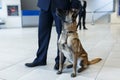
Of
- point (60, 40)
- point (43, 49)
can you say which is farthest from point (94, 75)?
point (43, 49)

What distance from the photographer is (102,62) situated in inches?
136

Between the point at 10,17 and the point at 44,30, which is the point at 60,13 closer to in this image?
the point at 44,30

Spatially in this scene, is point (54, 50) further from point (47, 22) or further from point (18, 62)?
point (47, 22)

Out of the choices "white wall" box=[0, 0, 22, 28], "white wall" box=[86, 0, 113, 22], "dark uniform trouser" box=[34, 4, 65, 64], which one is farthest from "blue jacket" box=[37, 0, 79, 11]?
"white wall" box=[86, 0, 113, 22]

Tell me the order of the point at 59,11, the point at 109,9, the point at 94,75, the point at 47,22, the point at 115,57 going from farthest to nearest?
the point at 109,9, the point at 115,57, the point at 47,22, the point at 94,75, the point at 59,11

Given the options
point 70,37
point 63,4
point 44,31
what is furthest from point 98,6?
point 70,37

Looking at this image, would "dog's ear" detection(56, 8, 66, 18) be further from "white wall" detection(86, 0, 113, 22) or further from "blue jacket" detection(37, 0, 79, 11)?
"white wall" detection(86, 0, 113, 22)

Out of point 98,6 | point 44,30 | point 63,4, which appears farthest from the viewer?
point 98,6

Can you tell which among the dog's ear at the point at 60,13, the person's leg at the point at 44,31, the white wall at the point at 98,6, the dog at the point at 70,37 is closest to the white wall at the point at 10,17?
the white wall at the point at 98,6

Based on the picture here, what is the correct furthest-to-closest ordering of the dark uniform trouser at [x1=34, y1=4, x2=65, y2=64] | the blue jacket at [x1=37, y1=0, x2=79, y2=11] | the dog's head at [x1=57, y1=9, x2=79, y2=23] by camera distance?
the dark uniform trouser at [x1=34, y1=4, x2=65, y2=64] → the blue jacket at [x1=37, y1=0, x2=79, y2=11] → the dog's head at [x1=57, y1=9, x2=79, y2=23]

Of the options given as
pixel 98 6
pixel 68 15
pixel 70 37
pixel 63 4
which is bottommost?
pixel 70 37

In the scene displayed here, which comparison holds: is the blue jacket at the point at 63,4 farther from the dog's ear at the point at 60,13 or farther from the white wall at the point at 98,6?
the white wall at the point at 98,6

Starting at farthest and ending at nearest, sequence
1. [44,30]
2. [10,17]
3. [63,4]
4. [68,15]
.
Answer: [10,17] < [44,30] < [63,4] < [68,15]

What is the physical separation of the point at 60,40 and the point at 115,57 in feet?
4.77
